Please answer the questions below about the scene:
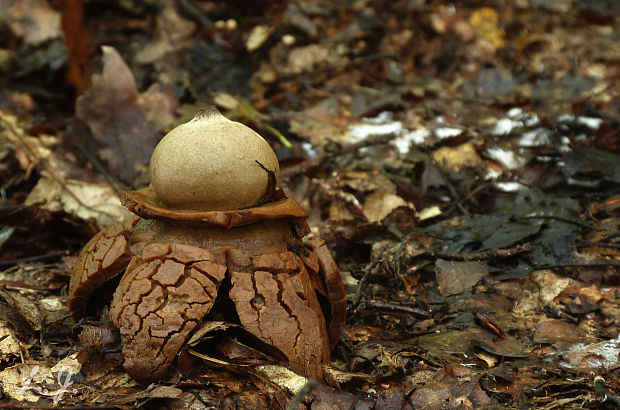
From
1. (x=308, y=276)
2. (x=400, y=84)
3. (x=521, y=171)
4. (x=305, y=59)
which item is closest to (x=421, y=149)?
(x=521, y=171)

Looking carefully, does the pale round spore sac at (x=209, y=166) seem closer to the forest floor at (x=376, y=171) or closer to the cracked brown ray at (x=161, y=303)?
the cracked brown ray at (x=161, y=303)

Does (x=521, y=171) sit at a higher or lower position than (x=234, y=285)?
lower

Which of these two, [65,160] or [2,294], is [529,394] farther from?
[65,160]

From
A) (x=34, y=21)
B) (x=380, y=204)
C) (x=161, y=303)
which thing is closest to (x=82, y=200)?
(x=380, y=204)

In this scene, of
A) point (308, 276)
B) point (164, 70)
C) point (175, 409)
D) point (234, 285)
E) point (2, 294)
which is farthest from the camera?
point (164, 70)

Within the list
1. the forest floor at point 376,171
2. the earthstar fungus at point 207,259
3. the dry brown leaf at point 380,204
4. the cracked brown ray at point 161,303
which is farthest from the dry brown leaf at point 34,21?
the cracked brown ray at point 161,303

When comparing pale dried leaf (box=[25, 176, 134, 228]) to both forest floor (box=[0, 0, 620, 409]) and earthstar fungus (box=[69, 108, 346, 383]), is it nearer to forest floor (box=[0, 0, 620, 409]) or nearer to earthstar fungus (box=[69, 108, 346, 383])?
forest floor (box=[0, 0, 620, 409])

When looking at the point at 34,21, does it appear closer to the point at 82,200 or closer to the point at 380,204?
the point at 82,200

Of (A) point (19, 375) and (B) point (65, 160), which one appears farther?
(B) point (65, 160)
